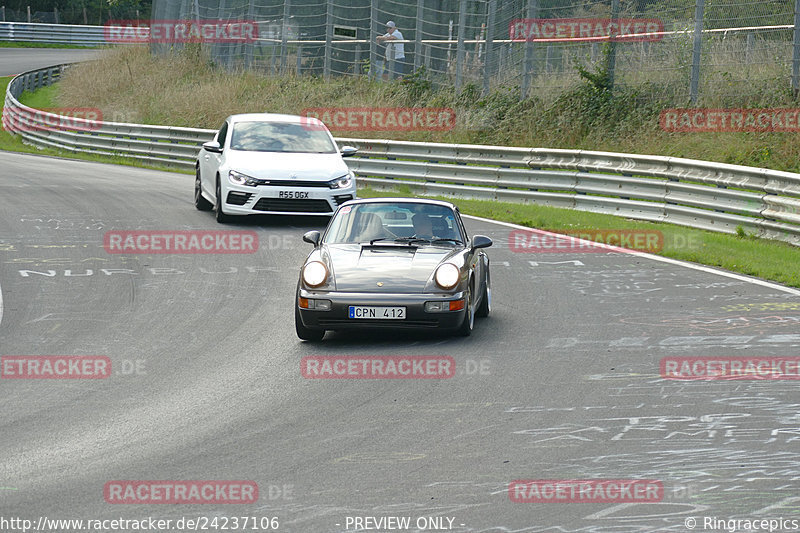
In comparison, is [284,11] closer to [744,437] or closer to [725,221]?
[725,221]

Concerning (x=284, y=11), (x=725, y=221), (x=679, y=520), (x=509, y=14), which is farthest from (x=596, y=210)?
(x=284, y=11)

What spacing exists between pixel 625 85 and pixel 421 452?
63.0ft

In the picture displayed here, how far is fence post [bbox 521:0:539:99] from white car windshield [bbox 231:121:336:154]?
8054 millimetres

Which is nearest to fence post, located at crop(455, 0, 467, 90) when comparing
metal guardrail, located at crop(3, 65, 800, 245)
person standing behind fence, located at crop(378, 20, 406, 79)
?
person standing behind fence, located at crop(378, 20, 406, 79)

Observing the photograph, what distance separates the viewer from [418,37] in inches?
1178

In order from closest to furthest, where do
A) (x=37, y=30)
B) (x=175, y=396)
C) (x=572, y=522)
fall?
(x=572, y=522) → (x=175, y=396) → (x=37, y=30)

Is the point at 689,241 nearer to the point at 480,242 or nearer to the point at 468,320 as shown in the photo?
the point at 480,242

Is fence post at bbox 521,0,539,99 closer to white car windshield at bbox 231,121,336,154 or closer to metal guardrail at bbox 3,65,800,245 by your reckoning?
metal guardrail at bbox 3,65,800,245

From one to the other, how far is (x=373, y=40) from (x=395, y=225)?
2163 cm

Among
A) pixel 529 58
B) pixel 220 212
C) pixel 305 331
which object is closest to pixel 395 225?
pixel 305 331

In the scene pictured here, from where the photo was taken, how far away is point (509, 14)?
88.3 ft

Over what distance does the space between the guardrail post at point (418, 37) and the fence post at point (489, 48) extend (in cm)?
249

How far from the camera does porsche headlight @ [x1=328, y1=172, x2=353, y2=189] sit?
679 inches

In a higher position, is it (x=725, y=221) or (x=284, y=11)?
(x=284, y=11)
